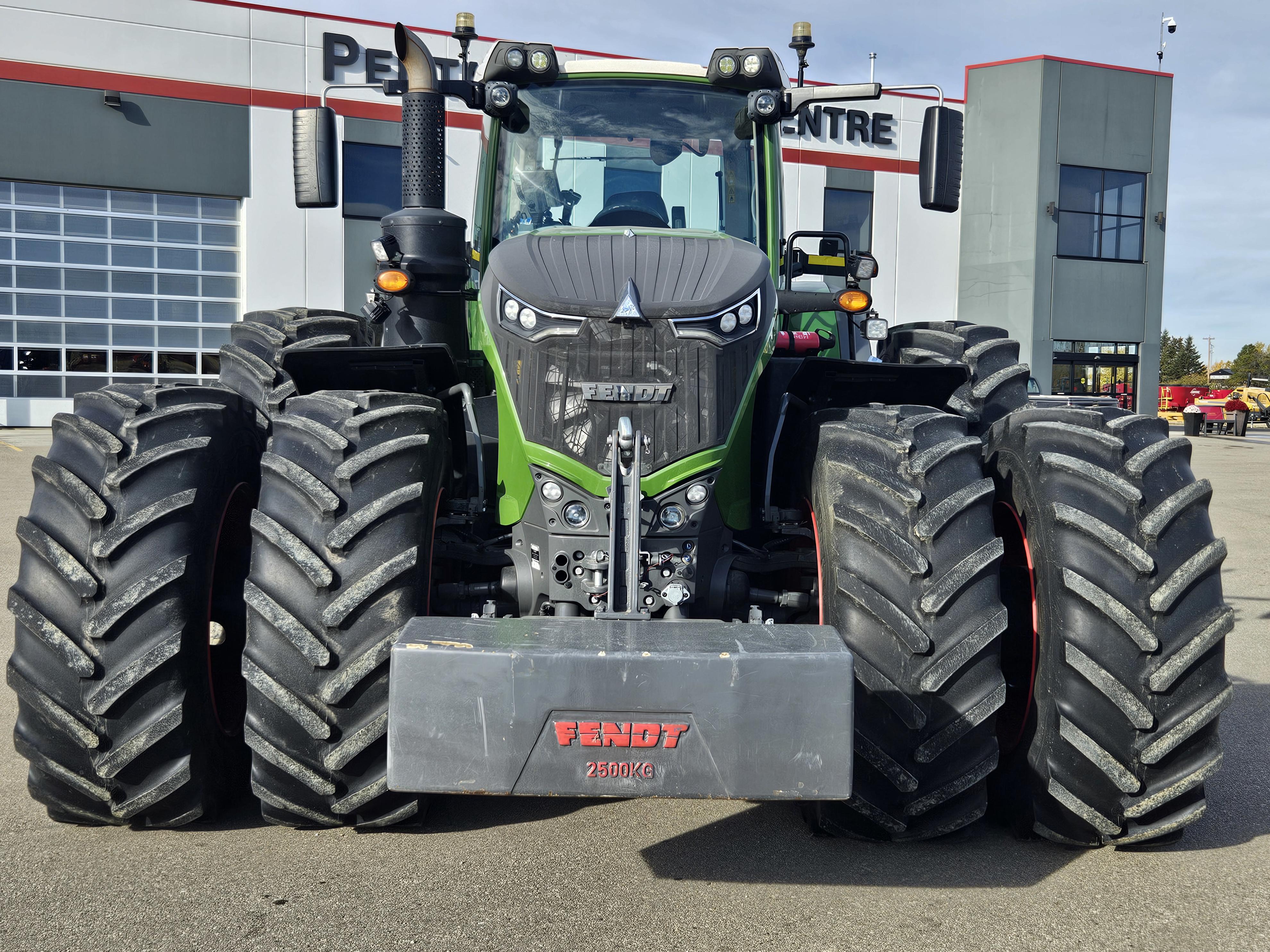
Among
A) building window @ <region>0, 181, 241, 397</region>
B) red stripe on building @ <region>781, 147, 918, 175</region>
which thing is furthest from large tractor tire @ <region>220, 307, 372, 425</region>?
red stripe on building @ <region>781, 147, 918, 175</region>

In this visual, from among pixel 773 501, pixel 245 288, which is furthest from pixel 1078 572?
pixel 245 288

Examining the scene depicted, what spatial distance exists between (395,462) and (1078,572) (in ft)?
6.98

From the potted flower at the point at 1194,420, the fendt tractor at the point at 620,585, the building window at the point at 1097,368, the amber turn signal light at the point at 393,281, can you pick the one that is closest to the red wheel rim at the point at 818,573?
the fendt tractor at the point at 620,585

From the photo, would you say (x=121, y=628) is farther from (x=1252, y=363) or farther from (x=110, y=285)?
(x=1252, y=363)

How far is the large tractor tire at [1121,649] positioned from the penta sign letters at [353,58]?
2101 cm

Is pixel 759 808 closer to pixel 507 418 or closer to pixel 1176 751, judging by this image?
pixel 1176 751

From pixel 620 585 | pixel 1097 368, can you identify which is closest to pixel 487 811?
pixel 620 585

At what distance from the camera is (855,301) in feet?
15.4

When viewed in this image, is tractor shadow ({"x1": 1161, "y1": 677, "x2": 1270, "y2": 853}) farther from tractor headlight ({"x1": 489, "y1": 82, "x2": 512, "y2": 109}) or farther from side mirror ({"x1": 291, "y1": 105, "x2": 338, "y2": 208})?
side mirror ({"x1": 291, "y1": 105, "x2": 338, "y2": 208})

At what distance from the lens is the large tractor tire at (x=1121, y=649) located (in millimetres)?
3242

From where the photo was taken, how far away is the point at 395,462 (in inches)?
133

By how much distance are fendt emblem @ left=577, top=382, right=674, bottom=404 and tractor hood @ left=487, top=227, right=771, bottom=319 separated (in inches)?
9.1

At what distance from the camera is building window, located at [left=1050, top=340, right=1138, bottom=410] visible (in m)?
Answer: 29.8

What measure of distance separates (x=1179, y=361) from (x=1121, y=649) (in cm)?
11085
